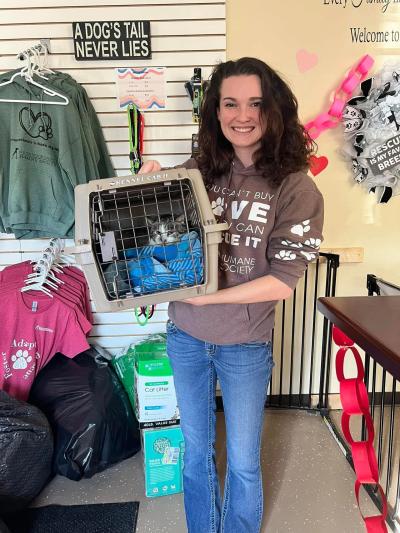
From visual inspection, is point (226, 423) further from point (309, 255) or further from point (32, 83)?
point (32, 83)

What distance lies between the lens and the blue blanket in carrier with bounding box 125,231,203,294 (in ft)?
3.63

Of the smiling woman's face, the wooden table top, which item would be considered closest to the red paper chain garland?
the wooden table top

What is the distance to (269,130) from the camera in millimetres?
1217

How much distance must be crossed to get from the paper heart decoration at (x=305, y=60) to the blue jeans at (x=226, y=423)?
149 cm

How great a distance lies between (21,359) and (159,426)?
0.73 metres

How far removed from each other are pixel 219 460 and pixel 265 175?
1.47 meters

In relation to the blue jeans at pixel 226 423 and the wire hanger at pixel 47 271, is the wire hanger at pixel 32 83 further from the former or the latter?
the blue jeans at pixel 226 423

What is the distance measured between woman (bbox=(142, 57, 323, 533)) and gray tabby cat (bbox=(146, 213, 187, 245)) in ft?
0.66

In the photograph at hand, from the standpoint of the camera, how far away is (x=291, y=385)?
2.50 m

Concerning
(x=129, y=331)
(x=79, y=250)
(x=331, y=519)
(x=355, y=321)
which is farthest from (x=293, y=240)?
(x=129, y=331)

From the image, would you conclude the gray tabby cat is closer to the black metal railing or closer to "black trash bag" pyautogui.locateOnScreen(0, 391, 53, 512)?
"black trash bag" pyautogui.locateOnScreen(0, 391, 53, 512)

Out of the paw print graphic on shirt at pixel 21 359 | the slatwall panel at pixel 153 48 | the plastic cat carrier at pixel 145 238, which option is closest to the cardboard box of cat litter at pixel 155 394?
the paw print graphic on shirt at pixel 21 359

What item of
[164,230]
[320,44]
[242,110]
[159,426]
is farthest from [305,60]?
[159,426]

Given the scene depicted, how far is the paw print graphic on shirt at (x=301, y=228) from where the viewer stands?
120 centimetres
